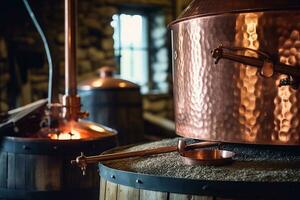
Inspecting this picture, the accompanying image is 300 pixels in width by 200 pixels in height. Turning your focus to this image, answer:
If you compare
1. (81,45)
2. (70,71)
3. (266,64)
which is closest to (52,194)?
(70,71)

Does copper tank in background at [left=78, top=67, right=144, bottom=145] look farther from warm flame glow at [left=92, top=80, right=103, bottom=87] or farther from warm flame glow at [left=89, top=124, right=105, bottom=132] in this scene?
warm flame glow at [left=89, top=124, right=105, bottom=132]

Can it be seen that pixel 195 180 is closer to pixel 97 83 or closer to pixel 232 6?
pixel 232 6

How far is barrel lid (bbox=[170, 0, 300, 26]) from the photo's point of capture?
170 cm

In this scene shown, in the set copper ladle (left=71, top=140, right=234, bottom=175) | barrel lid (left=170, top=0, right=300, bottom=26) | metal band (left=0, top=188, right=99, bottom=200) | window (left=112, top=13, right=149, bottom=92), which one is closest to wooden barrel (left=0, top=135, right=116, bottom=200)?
metal band (left=0, top=188, right=99, bottom=200)

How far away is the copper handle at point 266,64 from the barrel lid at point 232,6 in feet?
0.52

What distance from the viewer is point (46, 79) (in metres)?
5.09

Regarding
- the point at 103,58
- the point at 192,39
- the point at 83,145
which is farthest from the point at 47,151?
the point at 103,58

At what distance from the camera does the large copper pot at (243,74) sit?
169 cm

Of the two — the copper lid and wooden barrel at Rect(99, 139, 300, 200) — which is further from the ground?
the copper lid

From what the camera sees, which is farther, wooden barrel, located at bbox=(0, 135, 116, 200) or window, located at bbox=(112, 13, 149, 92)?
window, located at bbox=(112, 13, 149, 92)

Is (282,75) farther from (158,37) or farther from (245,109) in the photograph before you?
(158,37)

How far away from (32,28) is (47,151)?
8.64 feet

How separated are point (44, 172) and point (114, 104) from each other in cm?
188

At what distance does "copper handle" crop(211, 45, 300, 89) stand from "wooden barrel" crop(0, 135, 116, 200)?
45.7 inches
